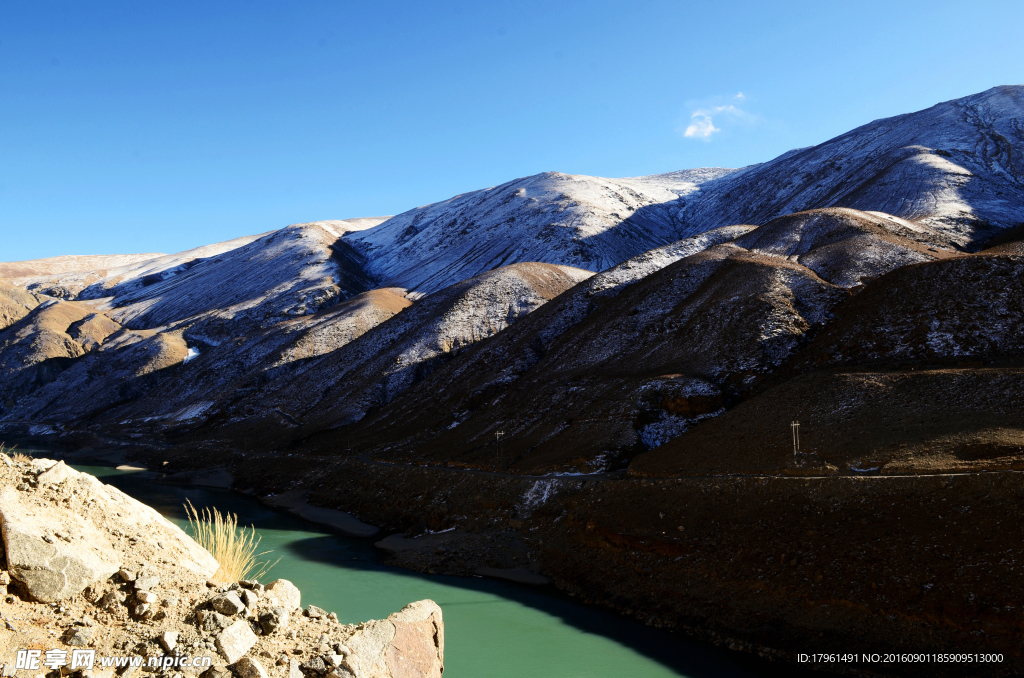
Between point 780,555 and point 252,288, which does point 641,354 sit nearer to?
point 780,555

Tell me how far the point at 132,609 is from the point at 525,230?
121 meters

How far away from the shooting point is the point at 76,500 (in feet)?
30.8

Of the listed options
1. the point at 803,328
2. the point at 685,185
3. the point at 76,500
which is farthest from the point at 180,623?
the point at 685,185

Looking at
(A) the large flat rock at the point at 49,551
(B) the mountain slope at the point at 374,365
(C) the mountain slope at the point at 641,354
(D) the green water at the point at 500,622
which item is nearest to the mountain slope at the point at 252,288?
(B) the mountain slope at the point at 374,365

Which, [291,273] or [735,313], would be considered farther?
[291,273]

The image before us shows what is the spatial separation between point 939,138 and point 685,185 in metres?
69.3

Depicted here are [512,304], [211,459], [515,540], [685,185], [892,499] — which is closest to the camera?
[892,499]

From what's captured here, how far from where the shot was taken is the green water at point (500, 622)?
66.8ft

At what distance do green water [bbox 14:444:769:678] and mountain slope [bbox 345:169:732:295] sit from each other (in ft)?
264

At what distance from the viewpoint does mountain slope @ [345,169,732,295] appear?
116 metres

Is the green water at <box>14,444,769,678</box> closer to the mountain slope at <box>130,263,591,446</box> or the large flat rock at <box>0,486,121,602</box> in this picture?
the large flat rock at <box>0,486,121,602</box>

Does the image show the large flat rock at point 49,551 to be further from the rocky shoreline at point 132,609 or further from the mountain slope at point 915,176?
the mountain slope at point 915,176

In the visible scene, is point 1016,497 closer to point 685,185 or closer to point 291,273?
point 291,273

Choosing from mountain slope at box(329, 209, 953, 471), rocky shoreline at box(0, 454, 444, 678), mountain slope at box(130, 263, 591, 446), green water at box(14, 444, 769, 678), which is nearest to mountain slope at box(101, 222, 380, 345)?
mountain slope at box(130, 263, 591, 446)
